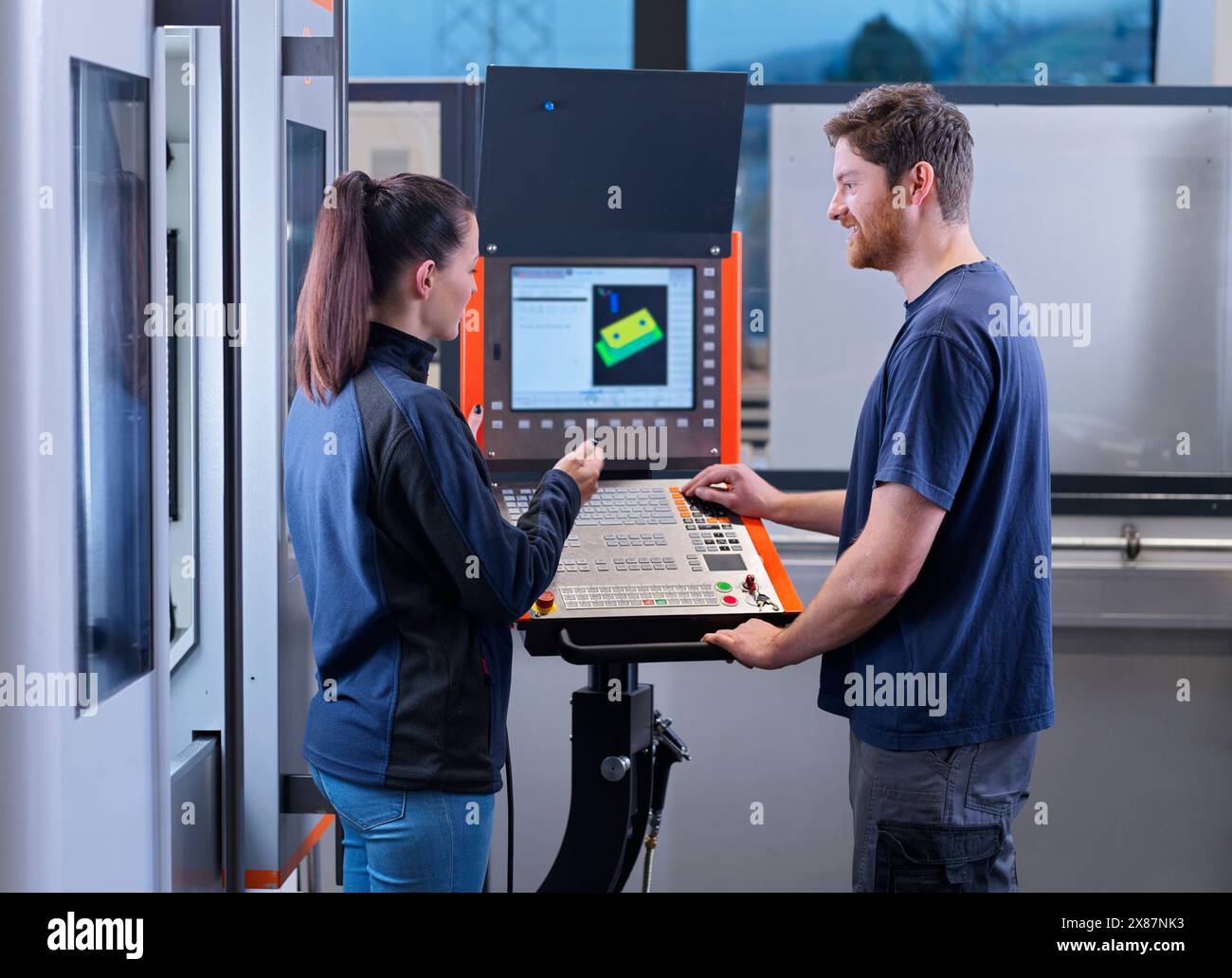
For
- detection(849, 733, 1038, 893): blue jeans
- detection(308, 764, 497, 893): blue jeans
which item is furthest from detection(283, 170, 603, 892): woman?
detection(849, 733, 1038, 893): blue jeans

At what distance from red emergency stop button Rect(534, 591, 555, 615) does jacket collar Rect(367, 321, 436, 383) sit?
1.25 feet

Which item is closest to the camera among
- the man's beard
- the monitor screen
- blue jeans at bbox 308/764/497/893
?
blue jeans at bbox 308/764/497/893

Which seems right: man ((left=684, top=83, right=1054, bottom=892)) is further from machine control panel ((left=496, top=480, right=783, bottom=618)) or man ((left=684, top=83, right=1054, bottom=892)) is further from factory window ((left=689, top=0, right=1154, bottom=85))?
factory window ((left=689, top=0, right=1154, bottom=85))

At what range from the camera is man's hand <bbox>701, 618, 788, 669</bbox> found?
1685mm

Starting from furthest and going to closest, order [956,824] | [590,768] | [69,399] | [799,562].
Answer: [799,562]
[590,768]
[956,824]
[69,399]

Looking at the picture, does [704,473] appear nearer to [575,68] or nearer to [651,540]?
[651,540]

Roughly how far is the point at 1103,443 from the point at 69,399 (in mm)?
2297

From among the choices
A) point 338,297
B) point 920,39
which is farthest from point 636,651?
point 920,39

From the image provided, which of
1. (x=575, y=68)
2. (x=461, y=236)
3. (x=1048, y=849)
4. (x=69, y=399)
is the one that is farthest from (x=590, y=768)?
(x=1048, y=849)

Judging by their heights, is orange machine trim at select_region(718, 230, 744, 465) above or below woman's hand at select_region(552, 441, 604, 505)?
above

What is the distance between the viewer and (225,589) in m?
1.79

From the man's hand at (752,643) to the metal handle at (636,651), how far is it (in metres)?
0.01

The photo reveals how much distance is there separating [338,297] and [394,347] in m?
0.09
